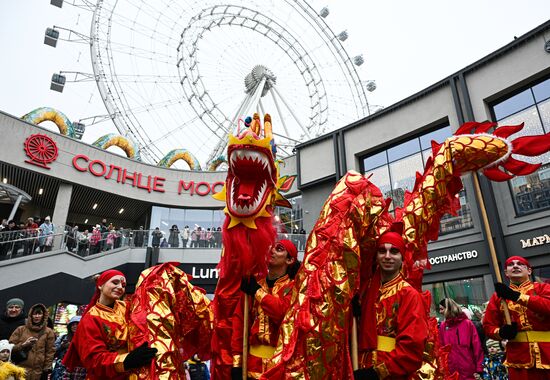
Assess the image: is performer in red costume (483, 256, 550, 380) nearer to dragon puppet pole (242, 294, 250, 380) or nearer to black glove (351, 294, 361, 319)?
black glove (351, 294, 361, 319)

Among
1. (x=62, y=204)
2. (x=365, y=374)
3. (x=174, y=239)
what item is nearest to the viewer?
(x=365, y=374)

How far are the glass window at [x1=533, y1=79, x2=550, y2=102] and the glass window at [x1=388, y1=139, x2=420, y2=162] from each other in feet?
11.4

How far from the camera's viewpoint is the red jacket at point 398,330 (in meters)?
1.90

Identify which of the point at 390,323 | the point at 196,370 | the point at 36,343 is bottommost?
the point at 196,370

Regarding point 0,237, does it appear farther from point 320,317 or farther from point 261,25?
point 261,25

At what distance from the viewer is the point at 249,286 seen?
224 centimetres

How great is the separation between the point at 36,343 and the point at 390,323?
3.94m

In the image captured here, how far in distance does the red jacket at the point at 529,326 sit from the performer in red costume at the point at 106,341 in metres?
2.73

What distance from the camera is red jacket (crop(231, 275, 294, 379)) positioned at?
87.6 inches

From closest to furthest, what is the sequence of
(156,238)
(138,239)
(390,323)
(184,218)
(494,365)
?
(390,323) → (494,365) → (138,239) → (156,238) → (184,218)

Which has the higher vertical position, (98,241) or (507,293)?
(98,241)

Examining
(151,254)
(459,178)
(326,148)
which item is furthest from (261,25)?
(459,178)

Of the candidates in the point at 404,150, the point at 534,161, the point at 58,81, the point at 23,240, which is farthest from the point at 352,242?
the point at 58,81

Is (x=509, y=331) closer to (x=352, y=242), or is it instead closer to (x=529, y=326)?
(x=529, y=326)
